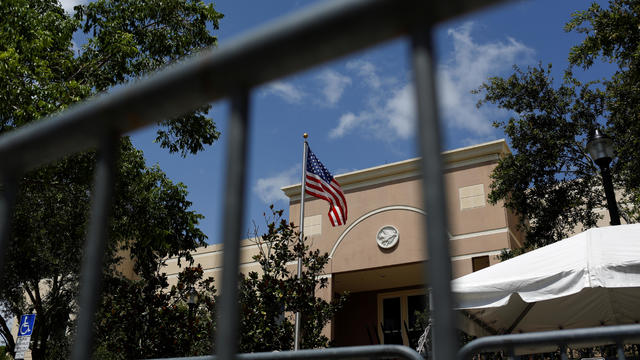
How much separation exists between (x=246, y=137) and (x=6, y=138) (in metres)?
0.59

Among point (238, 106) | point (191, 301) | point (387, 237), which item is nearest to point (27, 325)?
point (191, 301)

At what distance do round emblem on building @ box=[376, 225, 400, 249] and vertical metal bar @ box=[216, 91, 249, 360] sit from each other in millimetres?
19858

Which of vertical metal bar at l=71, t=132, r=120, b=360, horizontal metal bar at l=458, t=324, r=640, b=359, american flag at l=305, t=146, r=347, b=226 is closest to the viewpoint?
vertical metal bar at l=71, t=132, r=120, b=360

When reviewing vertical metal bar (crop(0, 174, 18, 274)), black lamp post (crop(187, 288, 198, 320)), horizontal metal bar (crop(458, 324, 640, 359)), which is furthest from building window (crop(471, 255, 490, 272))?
vertical metal bar (crop(0, 174, 18, 274))

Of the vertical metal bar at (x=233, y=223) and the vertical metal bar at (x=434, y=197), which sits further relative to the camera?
the vertical metal bar at (x=233, y=223)

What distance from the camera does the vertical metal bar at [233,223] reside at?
732 millimetres

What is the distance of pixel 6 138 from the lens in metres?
1.10

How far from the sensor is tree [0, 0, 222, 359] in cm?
1095

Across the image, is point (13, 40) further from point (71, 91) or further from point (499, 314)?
point (499, 314)

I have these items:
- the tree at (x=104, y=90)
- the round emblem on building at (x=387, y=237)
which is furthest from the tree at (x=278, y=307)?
the round emblem on building at (x=387, y=237)

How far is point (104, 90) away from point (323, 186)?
5929mm

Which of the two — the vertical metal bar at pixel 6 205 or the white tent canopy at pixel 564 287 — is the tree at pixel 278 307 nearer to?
the white tent canopy at pixel 564 287

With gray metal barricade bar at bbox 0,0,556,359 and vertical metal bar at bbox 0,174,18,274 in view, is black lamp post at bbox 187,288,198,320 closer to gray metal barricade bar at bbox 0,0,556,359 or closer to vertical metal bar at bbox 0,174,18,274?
vertical metal bar at bbox 0,174,18,274

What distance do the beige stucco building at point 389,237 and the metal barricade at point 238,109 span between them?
17476 mm
